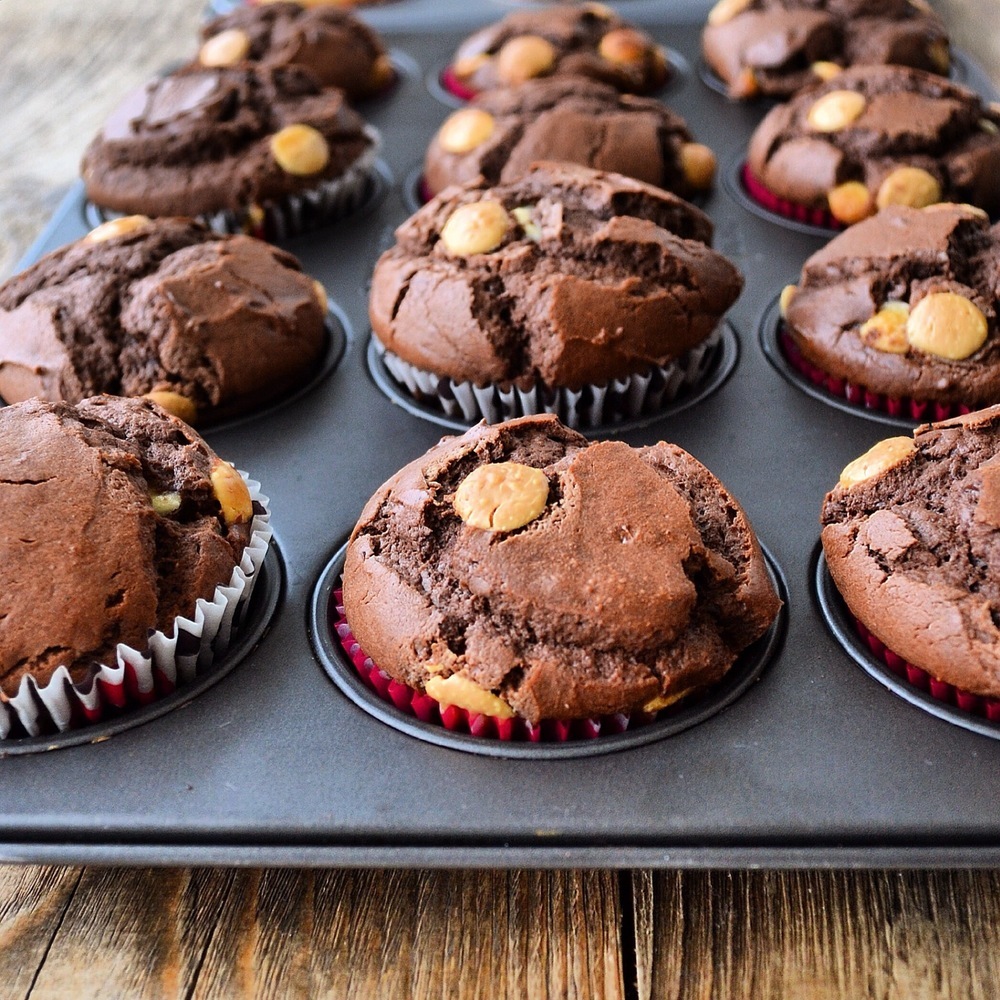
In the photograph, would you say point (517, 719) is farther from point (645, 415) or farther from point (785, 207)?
point (785, 207)

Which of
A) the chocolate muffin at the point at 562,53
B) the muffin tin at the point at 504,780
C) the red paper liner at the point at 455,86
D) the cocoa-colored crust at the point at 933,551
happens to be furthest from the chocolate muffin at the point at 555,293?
the red paper liner at the point at 455,86

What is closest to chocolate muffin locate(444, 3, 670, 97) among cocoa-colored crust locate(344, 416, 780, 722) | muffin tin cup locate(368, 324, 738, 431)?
muffin tin cup locate(368, 324, 738, 431)

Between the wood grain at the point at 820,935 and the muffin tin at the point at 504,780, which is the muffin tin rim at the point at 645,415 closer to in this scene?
the muffin tin at the point at 504,780

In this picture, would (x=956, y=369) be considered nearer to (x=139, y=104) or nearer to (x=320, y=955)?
(x=320, y=955)

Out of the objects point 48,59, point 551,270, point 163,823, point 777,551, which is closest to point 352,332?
point 551,270

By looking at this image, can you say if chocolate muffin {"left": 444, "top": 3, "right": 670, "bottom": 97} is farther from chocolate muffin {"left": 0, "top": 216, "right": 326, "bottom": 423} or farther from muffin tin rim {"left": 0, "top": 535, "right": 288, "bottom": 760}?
muffin tin rim {"left": 0, "top": 535, "right": 288, "bottom": 760}

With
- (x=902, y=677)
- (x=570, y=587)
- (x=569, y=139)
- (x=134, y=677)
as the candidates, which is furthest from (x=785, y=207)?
(x=134, y=677)

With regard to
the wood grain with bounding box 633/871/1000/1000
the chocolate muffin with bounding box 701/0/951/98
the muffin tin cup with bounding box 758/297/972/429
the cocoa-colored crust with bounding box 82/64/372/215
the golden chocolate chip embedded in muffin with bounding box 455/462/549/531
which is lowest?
the wood grain with bounding box 633/871/1000/1000
